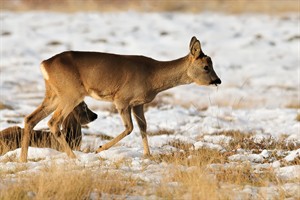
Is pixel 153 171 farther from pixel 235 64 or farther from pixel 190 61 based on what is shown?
pixel 235 64

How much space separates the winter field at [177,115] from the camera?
705 centimetres

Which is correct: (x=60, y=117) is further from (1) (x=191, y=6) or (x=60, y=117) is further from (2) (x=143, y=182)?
(1) (x=191, y=6)

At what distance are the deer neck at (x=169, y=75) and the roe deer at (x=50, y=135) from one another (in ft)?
5.50

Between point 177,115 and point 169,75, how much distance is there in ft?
15.1

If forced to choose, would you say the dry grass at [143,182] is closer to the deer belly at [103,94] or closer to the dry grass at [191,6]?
the deer belly at [103,94]

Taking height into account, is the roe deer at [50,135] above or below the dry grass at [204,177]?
above

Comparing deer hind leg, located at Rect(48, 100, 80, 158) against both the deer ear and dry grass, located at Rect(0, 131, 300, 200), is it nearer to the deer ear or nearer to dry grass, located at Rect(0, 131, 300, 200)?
dry grass, located at Rect(0, 131, 300, 200)

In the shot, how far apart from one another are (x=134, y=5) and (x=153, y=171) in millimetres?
26463

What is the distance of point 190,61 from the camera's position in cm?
1040

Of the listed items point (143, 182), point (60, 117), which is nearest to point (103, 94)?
point (60, 117)

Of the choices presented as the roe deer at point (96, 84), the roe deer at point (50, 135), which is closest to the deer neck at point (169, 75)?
the roe deer at point (96, 84)

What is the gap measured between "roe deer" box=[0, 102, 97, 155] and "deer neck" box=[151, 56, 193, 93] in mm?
1677

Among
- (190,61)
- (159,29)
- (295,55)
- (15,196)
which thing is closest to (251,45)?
(295,55)

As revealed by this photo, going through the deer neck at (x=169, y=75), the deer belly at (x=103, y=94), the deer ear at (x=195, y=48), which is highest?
the deer ear at (x=195, y=48)
